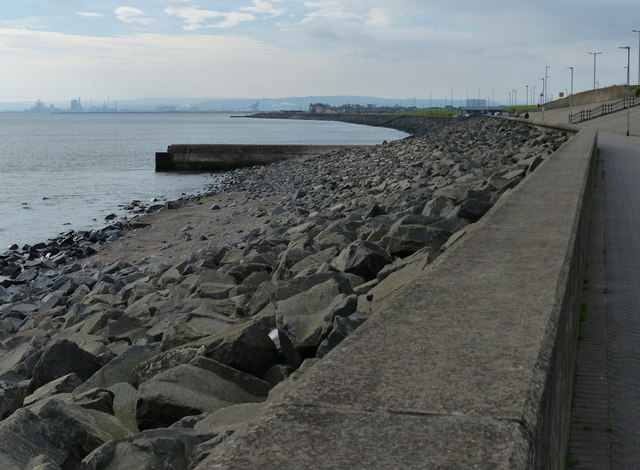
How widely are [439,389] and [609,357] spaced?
2791 mm

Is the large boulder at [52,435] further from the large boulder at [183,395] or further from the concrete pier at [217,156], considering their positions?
the concrete pier at [217,156]

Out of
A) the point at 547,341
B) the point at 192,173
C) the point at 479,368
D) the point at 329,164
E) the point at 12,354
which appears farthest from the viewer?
the point at 192,173

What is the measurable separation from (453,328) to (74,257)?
1385 centimetres

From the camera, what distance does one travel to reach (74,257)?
15594mm

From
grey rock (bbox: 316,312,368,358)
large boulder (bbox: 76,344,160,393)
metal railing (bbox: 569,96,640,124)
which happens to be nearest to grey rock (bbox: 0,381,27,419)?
large boulder (bbox: 76,344,160,393)

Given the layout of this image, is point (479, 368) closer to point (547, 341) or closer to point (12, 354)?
point (547, 341)

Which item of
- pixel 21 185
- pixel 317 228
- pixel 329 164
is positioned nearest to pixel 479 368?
pixel 317 228

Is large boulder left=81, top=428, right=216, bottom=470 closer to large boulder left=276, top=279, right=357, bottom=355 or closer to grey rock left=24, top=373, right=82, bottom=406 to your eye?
large boulder left=276, top=279, right=357, bottom=355

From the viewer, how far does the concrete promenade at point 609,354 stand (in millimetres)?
3412

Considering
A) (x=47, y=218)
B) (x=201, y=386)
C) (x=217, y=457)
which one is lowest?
(x=47, y=218)

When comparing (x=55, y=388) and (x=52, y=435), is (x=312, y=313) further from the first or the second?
(x=52, y=435)

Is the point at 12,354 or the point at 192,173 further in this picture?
the point at 192,173

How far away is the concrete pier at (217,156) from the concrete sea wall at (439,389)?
126 ft

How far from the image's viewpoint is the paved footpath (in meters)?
3.41
